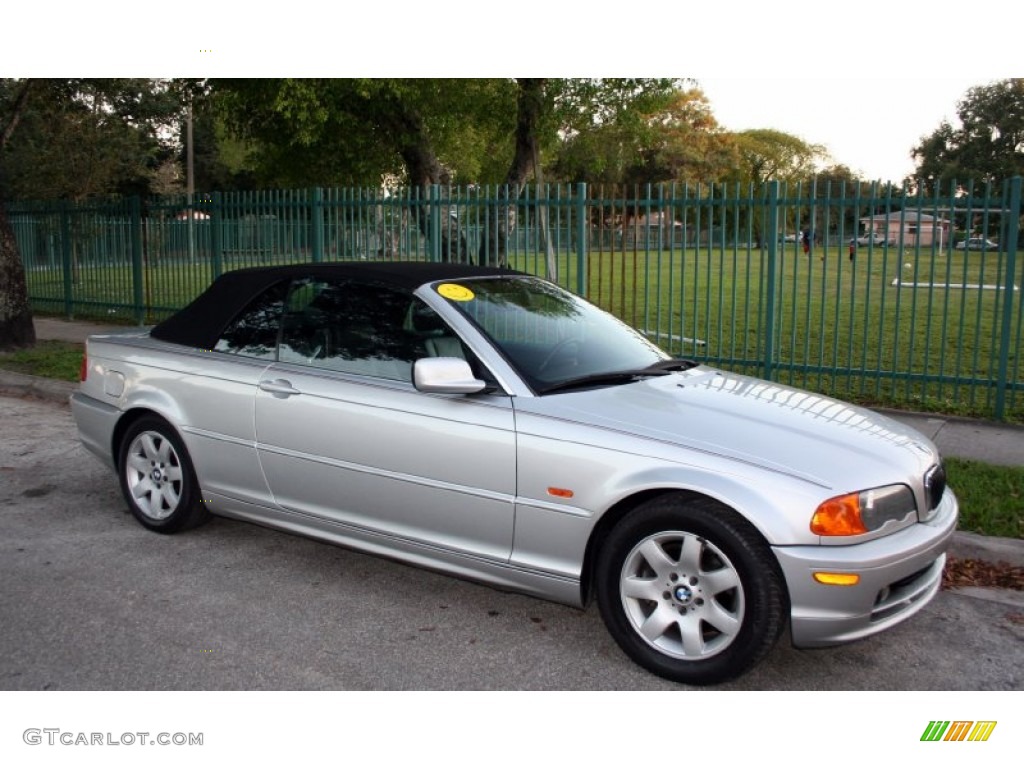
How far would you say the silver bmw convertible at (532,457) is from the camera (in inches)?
135

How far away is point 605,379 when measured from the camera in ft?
14.0

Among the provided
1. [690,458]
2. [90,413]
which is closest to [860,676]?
[690,458]

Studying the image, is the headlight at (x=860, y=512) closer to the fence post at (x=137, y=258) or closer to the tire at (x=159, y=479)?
the tire at (x=159, y=479)

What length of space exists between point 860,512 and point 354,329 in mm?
2499

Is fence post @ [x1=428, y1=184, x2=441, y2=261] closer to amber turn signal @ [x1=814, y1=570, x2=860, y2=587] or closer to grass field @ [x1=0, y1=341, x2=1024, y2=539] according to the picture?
grass field @ [x1=0, y1=341, x2=1024, y2=539]

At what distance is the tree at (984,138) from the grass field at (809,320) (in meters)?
42.2

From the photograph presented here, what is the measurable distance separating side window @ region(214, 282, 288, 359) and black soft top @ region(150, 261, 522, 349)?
0.04m

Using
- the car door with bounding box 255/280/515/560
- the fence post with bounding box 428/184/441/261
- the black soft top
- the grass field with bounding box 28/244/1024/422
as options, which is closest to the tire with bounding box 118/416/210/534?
the black soft top

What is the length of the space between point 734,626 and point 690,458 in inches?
24.9

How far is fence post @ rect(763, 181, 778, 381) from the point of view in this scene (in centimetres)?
892

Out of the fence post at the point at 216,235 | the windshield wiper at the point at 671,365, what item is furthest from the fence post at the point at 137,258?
the windshield wiper at the point at 671,365

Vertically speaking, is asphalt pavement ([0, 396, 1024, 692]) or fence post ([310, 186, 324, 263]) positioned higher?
fence post ([310, 186, 324, 263])
